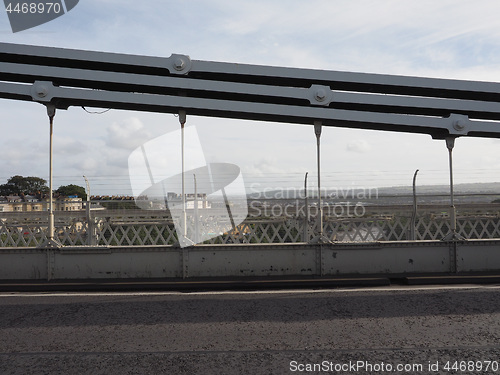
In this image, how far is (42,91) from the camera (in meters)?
8.48

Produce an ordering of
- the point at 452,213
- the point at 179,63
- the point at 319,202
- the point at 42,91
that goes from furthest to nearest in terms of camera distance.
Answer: the point at 452,213 < the point at 319,202 < the point at 179,63 < the point at 42,91

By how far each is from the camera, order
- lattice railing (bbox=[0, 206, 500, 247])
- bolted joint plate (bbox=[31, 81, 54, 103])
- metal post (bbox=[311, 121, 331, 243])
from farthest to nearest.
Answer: lattice railing (bbox=[0, 206, 500, 247]) → metal post (bbox=[311, 121, 331, 243]) → bolted joint plate (bbox=[31, 81, 54, 103])

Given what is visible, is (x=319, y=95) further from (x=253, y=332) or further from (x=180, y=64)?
(x=253, y=332)

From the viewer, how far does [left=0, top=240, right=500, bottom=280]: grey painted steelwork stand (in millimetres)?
8672

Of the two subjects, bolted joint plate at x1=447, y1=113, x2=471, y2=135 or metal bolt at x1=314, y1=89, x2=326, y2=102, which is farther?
bolted joint plate at x1=447, y1=113, x2=471, y2=135

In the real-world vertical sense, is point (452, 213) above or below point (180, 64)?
below

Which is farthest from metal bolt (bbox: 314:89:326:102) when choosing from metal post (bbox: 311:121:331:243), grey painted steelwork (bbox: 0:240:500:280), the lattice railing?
the lattice railing

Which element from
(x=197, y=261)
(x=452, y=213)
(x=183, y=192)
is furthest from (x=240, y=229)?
(x=452, y=213)

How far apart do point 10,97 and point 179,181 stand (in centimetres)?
414

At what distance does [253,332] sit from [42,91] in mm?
6735

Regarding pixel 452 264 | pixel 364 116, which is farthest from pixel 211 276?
pixel 452 264

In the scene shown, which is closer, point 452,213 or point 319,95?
point 319,95

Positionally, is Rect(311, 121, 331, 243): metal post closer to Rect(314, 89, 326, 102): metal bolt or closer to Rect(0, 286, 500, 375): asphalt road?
Rect(314, 89, 326, 102): metal bolt

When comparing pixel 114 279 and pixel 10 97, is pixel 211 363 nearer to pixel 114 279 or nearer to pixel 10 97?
pixel 114 279
